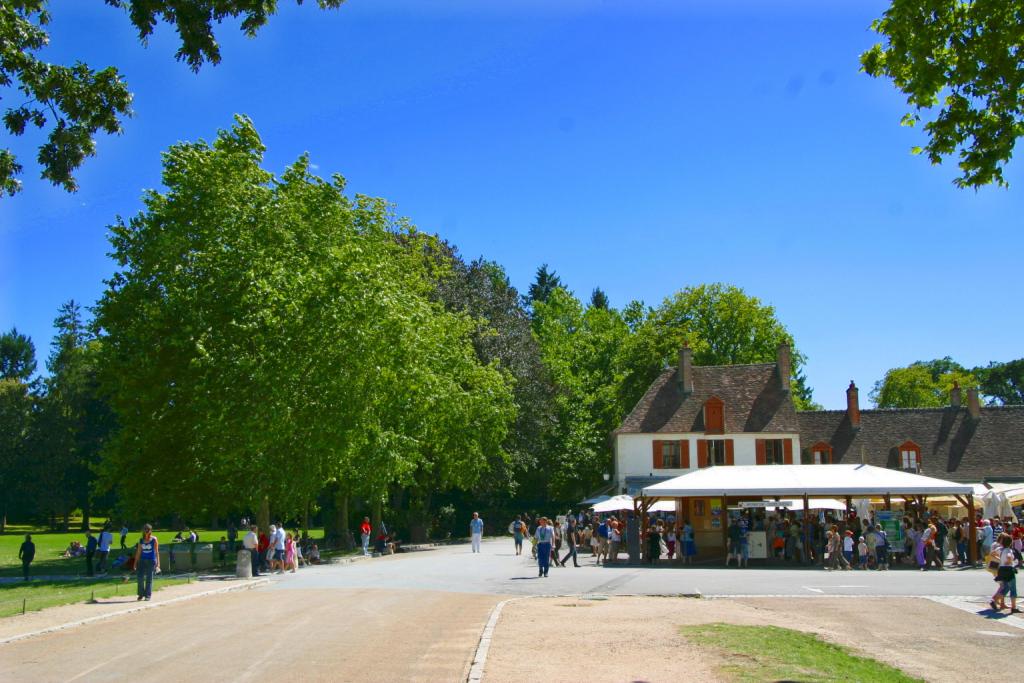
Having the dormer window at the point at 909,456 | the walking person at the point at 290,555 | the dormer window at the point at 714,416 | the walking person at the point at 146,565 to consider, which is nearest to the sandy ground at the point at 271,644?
the walking person at the point at 146,565

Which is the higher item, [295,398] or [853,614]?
[295,398]

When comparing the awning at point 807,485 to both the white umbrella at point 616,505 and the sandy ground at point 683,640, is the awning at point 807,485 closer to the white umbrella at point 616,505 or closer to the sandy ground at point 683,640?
the white umbrella at point 616,505

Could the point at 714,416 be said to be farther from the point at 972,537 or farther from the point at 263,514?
the point at 263,514

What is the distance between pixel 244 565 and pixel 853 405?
42.9 m

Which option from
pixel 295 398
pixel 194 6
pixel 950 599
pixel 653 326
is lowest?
pixel 950 599

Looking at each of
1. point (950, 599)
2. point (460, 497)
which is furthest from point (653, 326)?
point (950, 599)

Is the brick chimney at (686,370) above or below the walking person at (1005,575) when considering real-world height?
above

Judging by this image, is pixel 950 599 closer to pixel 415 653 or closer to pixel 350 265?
pixel 415 653

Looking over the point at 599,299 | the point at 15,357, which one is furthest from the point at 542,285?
the point at 15,357

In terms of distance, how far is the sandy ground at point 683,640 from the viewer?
11.5 meters

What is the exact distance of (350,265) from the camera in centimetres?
3334

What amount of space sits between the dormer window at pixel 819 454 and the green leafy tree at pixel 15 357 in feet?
251

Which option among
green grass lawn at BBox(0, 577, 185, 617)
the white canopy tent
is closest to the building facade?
the white canopy tent

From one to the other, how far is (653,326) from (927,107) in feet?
200
